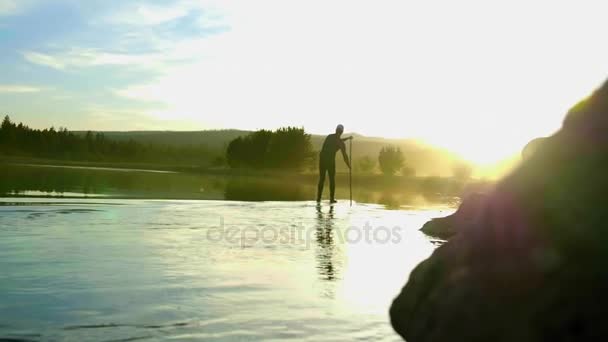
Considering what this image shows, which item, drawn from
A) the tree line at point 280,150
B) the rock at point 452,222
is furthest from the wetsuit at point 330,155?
the tree line at point 280,150

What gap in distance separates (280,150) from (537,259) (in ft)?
203

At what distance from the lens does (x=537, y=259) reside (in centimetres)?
333

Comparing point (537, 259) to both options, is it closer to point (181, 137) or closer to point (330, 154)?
point (330, 154)

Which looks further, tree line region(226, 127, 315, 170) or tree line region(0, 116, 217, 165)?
tree line region(0, 116, 217, 165)

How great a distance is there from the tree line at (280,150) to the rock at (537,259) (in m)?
60.0

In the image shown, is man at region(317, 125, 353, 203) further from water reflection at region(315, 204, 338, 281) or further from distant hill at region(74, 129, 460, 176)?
distant hill at region(74, 129, 460, 176)

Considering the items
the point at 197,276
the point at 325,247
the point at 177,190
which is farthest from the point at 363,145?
the point at 197,276

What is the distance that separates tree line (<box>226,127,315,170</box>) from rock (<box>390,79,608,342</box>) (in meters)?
60.0

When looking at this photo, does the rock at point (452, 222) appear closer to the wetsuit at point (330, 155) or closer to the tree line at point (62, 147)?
the wetsuit at point (330, 155)

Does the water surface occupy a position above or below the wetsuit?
below

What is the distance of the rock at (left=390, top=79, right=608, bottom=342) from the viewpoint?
297cm

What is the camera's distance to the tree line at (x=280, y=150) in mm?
64250

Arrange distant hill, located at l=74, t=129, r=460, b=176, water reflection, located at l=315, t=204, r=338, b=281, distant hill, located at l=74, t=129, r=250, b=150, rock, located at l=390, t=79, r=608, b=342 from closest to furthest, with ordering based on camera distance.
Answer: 1. rock, located at l=390, t=79, r=608, b=342
2. water reflection, located at l=315, t=204, r=338, b=281
3. distant hill, located at l=74, t=129, r=460, b=176
4. distant hill, located at l=74, t=129, r=250, b=150

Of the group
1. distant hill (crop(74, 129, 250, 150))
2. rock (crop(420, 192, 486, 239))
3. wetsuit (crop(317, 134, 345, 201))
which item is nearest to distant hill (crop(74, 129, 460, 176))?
distant hill (crop(74, 129, 250, 150))
